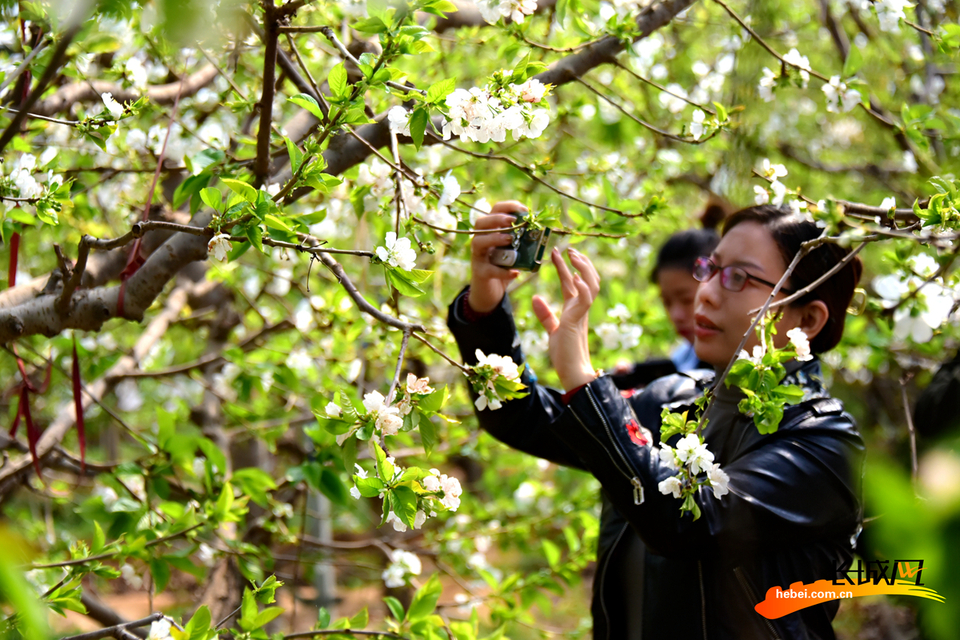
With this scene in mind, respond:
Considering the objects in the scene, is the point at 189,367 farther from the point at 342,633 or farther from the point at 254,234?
the point at 254,234

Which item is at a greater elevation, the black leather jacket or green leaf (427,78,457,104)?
green leaf (427,78,457,104)

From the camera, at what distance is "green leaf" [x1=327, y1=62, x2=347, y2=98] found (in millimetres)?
1239

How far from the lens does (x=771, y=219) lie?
66.4 inches

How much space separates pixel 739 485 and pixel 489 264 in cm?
71

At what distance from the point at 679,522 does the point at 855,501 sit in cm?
40

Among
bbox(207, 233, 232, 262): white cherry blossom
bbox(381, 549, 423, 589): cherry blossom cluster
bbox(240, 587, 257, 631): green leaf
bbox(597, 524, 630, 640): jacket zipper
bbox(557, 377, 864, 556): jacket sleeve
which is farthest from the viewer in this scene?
bbox(381, 549, 423, 589): cherry blossom cluster

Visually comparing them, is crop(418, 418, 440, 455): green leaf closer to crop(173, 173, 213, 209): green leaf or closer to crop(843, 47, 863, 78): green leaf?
crop(173, 173, 213, 209): green leaf

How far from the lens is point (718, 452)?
1.65 m

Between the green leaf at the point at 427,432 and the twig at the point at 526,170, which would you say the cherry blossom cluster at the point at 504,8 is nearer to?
the twig at the point at 526,170

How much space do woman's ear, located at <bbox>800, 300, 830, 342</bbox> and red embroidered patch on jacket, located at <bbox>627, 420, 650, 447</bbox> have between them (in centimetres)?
49

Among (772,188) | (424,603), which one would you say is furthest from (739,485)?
(424,603)

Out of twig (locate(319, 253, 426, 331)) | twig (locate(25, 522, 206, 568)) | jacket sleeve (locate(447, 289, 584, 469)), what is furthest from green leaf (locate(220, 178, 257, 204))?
twig (locate(25, 522, 206, 568))

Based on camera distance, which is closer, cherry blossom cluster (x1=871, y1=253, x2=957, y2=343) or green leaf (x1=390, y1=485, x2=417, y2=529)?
green leaf (x1=390, y1=485, x2=417, y2=529)

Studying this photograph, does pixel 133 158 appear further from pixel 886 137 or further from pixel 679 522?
pixel 886 137
